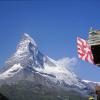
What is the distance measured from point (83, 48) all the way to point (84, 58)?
467 mm

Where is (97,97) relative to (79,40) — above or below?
below

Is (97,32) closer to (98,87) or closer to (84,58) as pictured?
(84,58)

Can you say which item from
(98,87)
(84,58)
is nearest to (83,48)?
(84,58)

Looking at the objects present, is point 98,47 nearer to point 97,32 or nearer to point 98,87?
point 97,32

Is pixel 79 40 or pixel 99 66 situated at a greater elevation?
pixel 79 40

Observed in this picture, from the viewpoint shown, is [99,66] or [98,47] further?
[99,66]

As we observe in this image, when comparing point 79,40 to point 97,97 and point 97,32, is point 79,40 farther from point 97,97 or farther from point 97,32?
point 97,97

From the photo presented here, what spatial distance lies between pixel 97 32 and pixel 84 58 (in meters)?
1.15

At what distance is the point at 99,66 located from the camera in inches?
567

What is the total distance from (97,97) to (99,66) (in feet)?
4.80

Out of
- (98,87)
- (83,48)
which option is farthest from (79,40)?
(98,87)

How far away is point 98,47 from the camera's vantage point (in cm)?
1339

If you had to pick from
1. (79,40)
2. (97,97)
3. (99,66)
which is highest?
(79,40)

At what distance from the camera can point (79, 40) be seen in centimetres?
1439
